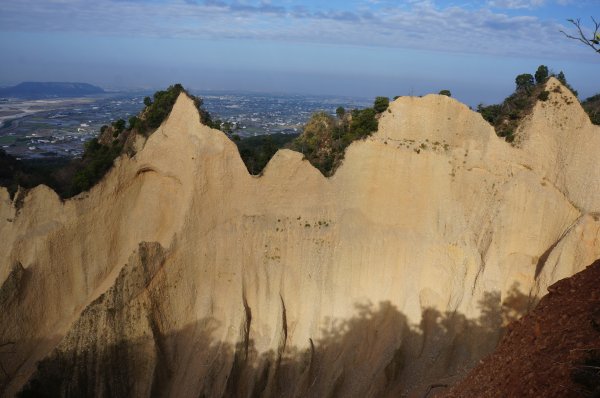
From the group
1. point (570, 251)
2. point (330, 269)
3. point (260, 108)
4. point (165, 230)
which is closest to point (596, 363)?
point (570, 251)

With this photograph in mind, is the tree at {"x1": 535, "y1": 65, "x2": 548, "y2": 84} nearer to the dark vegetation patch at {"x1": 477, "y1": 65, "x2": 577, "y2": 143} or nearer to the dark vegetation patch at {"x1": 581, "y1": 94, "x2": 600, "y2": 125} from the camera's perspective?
the dark vegetation patch at {"x1": 477, "y1": 65, "x2": 577, "y2": 143}

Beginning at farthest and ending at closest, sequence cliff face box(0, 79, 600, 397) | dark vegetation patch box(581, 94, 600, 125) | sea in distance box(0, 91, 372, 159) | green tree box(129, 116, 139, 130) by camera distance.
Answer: sea in distance box(0, 91, 372, 159)
dark vegetation patch box(581, 94, 600, 125)
green tree box(129, 116, 139, 130)
cliff face box(0, 79, 600, 397)

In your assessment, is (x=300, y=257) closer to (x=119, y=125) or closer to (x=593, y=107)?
(x=119, y=125)

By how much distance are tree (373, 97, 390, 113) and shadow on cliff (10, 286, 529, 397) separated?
338 inches

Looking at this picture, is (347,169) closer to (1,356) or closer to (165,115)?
(165,115)

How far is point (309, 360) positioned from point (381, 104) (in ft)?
37.2

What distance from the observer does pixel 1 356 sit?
16.5m

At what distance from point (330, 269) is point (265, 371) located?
479 cm

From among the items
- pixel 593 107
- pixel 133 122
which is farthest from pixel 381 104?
pixel 593 107

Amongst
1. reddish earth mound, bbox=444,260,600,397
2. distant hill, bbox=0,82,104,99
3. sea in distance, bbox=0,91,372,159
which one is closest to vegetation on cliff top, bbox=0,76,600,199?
reddish earth mound, bbox=444,260,600,397

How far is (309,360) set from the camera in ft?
59.4

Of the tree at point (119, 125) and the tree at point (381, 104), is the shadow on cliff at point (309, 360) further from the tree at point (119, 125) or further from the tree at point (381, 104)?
the tree at point (119, 125)

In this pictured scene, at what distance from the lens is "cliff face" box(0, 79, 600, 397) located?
16.9m

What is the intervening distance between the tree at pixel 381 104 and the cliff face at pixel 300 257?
0.51m
